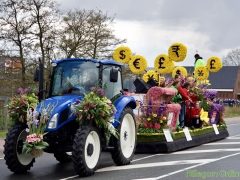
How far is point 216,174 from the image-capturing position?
32.7ft

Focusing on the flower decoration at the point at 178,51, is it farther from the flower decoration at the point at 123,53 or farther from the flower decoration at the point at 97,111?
the flower decoration at the point at 97,111

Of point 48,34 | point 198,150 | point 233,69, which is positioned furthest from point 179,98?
point 233,69

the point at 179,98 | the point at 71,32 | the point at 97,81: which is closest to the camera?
the point at 97,81

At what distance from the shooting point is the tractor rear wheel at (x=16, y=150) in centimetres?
979

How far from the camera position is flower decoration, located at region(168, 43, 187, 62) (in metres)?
21.2

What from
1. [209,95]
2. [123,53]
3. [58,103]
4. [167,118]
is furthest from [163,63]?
[58,103]

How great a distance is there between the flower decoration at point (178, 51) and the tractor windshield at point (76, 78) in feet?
35.5

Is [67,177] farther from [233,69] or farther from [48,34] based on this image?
[233,69]

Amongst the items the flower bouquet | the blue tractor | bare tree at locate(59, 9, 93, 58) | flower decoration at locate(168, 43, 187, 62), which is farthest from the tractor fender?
bare tree at locate(59, 9, 93, 58)

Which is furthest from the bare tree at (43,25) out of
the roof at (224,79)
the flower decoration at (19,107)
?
the roof at (224,79)

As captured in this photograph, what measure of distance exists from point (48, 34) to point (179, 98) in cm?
1622

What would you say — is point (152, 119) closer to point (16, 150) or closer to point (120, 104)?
point (120, 104)

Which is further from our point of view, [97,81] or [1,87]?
[1,87]

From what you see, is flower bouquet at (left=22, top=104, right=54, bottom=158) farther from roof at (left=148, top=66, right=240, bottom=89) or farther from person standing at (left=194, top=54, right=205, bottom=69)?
roof at (left=148, top=66, right=240, bottom=89)
